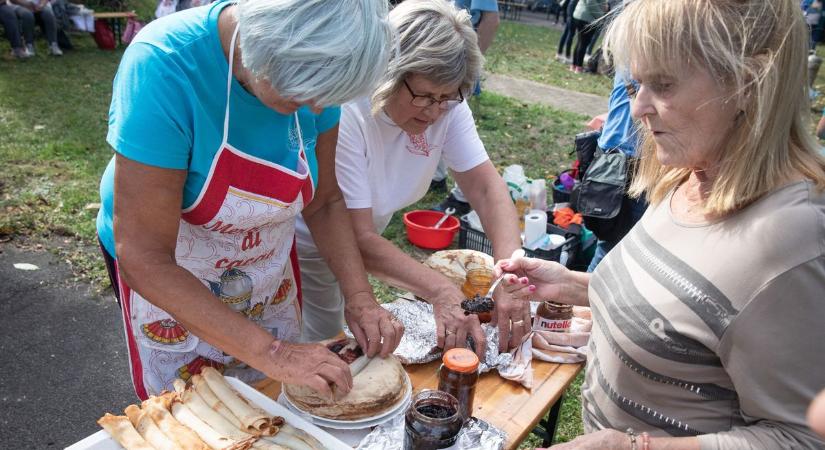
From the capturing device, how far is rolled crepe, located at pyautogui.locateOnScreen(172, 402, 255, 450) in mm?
1568

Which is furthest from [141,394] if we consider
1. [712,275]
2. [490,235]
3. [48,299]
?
[48,299]

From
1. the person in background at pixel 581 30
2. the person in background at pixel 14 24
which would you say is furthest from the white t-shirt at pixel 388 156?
the person in background at pixel 14 24

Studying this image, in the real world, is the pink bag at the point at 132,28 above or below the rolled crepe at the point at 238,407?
below

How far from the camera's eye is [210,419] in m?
1.67

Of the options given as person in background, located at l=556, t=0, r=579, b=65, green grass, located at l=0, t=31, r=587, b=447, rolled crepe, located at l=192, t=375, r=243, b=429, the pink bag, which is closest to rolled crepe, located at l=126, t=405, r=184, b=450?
rolled crepe, located at l=192, t=375, r=243, b=429

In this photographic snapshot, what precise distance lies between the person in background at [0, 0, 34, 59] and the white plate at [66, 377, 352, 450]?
1060 cm

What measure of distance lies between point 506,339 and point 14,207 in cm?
483

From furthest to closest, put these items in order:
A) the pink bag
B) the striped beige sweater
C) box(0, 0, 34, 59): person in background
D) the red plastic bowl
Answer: the pink bag → box(0, 0, 34, 59): person in background → the red plastic bowl → the striped beige sweater

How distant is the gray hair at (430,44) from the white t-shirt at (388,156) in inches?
7.3

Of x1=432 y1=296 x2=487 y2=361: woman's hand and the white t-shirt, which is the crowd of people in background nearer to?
the white t-shirt

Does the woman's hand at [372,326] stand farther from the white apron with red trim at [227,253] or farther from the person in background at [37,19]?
the person in background at [37,19]

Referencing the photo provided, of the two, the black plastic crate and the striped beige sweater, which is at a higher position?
the striped beige sweater

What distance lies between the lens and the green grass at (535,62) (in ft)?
37.9

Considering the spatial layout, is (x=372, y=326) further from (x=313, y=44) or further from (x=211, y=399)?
(x=313, y=44)
